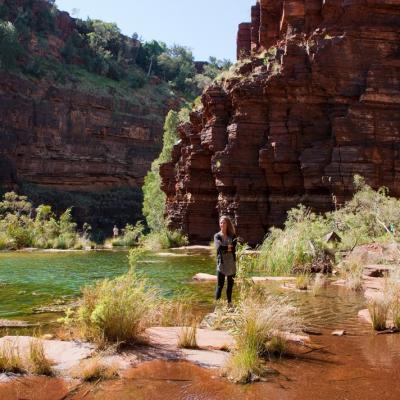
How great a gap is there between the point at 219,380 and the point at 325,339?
7.57 ft

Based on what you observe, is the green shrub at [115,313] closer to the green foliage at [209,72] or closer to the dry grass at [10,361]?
the dry grass at [10,361]

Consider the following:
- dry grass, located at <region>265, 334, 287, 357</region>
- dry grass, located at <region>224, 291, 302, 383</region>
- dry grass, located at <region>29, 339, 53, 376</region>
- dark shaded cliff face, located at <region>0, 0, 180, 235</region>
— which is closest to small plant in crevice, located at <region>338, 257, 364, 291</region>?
dry grass, located at <region>224, 291, 302, 383</region>

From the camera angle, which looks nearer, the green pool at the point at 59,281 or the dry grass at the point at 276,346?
the dry grass at the point at 276,346

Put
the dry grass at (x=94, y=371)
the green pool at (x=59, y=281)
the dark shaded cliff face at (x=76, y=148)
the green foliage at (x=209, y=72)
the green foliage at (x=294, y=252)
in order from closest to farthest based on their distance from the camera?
the dry grass at (x=94, y=371), the green pool at (x=59, y=281), the green foliage at (x=294, y=252), the dark shaded cliff face at (x=76, y=148), the green foliage at (x=209, y=72)

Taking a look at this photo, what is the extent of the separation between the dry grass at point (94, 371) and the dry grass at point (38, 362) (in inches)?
11.6

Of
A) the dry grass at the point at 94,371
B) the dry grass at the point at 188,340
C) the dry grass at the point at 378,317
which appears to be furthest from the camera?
the dry grass at the point at 378,317

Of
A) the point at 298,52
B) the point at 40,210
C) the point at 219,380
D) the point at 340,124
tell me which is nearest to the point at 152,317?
the point at 219,380

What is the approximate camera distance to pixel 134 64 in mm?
83812

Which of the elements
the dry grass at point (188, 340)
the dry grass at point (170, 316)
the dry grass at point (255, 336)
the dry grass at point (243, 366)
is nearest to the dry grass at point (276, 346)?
the dry grass at point (255, 336)

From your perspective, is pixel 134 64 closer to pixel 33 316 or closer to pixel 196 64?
pixel 196 64

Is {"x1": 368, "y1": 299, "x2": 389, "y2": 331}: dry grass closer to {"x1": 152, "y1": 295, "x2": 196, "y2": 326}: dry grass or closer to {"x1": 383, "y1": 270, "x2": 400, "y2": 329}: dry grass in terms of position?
{"x1": 383, "y1": 270, "x2": 400, "y2": 329}: dry grass

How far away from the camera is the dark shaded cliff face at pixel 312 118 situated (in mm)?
28141

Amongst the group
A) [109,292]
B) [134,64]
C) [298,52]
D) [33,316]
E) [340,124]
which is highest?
[134,64]

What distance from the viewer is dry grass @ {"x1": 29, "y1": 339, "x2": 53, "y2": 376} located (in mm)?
5121
